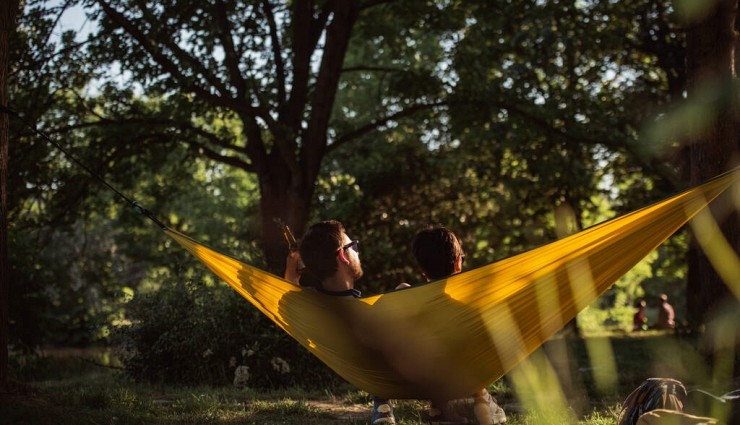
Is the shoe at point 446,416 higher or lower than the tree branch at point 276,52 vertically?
lower

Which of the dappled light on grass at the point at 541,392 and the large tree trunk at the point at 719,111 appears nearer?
the dappled light on grass at the point at 541,392

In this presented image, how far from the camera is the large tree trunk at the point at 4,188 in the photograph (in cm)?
413

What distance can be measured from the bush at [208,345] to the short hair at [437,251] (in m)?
2.99

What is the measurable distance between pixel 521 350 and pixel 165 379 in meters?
4.24

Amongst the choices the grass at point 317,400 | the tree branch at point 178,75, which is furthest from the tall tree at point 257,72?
the grass at point 317,400

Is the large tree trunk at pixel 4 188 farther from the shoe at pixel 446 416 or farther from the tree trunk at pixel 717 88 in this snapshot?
the tree trunk at pixel 717 88

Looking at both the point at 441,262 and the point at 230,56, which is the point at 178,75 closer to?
the point at 230,56

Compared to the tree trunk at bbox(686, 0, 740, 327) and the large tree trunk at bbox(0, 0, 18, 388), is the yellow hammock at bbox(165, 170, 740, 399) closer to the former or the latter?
the large tree trunk at bbox(0, 0, 18, 388)

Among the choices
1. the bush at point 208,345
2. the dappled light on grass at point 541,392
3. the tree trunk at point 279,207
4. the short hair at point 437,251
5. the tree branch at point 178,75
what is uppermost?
the tree branch at point 178,75

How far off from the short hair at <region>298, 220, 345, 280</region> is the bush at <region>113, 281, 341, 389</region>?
8.65ft

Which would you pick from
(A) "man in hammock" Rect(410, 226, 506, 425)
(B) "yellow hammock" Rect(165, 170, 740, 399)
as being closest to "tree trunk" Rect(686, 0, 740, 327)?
(B) "yellow hammock" Rect(165, 170, 740, 399)

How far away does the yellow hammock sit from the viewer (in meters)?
3.40

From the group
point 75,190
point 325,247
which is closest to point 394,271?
point 75,190

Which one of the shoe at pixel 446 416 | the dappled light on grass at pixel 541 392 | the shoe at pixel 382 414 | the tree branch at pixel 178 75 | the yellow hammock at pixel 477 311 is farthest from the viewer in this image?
the tree branch at pixel 178 75
